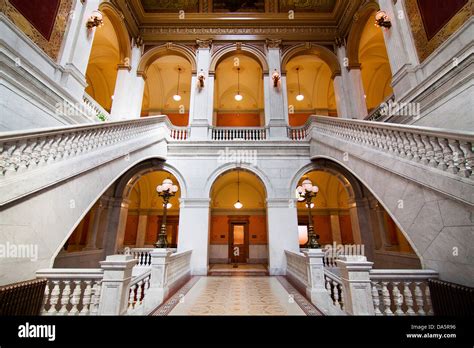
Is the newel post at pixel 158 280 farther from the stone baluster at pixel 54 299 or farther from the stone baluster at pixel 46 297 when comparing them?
the stone baluster at pixel 46 297

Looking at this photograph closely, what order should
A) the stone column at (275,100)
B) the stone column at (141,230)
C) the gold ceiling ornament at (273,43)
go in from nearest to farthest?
the stone column at (275,100) < the gold ceiling ornament at (273,43) < the stone column at (141,230)

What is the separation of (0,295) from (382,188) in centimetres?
713

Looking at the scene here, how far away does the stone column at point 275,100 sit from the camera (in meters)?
10.5

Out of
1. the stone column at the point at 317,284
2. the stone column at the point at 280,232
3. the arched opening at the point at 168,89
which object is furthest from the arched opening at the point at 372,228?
the arched opening at the point at 168,89

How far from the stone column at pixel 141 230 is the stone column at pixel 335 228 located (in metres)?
11.8

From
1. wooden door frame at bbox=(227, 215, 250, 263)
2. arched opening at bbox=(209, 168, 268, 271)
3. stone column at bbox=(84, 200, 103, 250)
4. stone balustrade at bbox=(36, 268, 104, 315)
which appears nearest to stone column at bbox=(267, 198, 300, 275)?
arched opening at bbox=(209, 168, 268, 271)

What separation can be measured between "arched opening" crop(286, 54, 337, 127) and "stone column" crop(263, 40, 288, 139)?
98.9 inches

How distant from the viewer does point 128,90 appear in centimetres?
1104

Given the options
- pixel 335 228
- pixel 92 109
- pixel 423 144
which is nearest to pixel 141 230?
pixel 92 109

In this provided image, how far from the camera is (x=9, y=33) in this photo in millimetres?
4984

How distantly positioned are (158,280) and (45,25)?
7.56 m

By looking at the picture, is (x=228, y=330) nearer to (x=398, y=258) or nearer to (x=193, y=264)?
(x=193, y=264)

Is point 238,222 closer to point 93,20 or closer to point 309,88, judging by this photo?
point 309,88

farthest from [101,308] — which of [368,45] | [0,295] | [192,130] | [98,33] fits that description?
[368,45]
